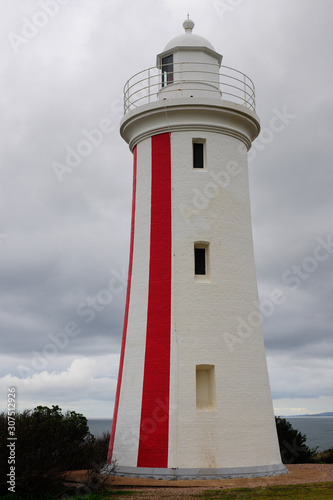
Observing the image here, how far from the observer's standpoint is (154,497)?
11.5 m

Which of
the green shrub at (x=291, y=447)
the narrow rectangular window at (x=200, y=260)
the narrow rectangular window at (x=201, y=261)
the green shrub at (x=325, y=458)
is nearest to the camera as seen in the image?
the narrow rectangular window at (x=201, y=261)

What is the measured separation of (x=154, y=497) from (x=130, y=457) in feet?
9.59

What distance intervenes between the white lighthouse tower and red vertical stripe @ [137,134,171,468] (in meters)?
0.03

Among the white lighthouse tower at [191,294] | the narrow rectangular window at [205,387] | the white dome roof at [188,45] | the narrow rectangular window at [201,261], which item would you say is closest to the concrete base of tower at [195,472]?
the white lighthouse tower at [191,294]

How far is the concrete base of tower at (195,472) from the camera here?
13492 mm

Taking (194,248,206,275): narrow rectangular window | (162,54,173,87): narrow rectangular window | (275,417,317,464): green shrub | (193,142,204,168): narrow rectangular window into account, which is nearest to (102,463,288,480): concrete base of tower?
(194,248,206,275): narrow rectangular window

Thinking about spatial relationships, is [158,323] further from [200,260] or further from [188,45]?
[188,45]

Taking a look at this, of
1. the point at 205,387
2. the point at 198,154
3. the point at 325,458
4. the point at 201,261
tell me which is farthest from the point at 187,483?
the point at 325,458

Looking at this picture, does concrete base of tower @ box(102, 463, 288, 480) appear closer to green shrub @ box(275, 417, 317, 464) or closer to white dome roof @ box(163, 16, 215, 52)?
green shrub @ box(275, 417, 317, 464)

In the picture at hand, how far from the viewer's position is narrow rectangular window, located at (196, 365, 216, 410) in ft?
47.2

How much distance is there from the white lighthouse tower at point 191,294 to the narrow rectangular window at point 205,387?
27mm

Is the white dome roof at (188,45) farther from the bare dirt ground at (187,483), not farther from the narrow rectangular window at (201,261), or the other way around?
the bare dirt ground at (187,483)

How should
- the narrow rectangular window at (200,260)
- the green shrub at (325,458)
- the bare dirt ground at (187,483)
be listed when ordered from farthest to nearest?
1. the green shrub at (325,458)
2. the narrow rectangular window at (200,260)
3. the bare dirt ground at (187,483)

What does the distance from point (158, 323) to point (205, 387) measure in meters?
2.06
